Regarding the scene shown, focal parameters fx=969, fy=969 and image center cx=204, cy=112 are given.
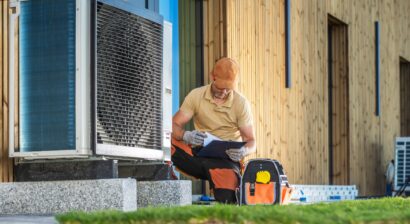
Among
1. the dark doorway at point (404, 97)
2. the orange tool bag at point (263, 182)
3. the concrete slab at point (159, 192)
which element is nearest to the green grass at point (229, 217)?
the concrete slab at point (159, 192)

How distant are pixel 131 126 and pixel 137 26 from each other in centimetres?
65

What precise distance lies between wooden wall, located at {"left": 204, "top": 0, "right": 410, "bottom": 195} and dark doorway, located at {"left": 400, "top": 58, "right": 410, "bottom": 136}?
97cm

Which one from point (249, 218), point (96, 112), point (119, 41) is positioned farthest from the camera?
point (119, 41)

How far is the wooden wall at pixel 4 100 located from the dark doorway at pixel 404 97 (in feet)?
46.3

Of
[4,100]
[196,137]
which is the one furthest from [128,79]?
[196,137]

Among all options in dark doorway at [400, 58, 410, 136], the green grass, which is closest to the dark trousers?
the green grass

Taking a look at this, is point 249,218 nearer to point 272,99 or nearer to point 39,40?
point 39,40

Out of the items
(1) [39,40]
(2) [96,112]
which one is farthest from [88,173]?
(1) [39,40]

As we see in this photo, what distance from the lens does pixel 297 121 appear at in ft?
39.1

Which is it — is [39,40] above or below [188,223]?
above

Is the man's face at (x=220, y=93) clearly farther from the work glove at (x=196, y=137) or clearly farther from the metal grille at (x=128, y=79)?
the metal grille at (x=128, y=79)

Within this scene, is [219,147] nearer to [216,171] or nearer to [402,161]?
[216,171]

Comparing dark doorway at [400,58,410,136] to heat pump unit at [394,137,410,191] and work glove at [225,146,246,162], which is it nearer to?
heat pump unit at [394,137,410,191]

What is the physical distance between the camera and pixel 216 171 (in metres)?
7.30
